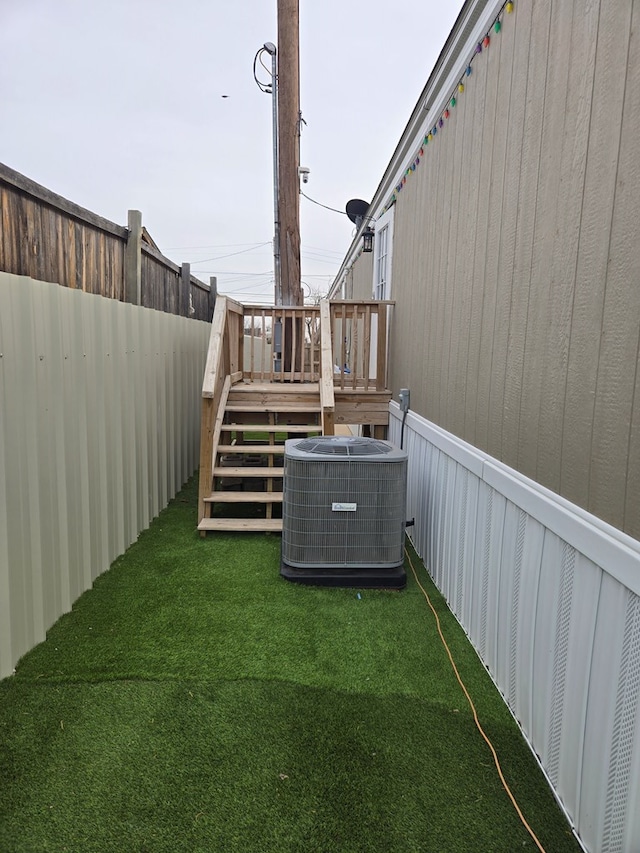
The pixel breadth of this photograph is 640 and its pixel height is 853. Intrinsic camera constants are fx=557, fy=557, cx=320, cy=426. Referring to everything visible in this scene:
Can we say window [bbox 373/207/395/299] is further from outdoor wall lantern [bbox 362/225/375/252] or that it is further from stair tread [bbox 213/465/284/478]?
stair tread [bbox 213/465/284/478]

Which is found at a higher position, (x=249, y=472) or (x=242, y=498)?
(x=249, y=472)

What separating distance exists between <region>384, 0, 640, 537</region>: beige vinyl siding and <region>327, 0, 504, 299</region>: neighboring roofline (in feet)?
0.49

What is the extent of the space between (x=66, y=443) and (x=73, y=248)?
1.25m

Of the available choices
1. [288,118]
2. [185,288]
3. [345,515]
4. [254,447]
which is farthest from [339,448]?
[288,118]

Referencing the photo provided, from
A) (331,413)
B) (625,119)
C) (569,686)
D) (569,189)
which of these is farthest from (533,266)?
(331,413)

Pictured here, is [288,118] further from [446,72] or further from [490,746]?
[490,746]

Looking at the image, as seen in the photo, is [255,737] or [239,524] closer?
[255,737]

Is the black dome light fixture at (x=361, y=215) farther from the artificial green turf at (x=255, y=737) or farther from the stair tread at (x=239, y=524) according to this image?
the artificial green turf at (x=255, y=737)

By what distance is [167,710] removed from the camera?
2.19 metres

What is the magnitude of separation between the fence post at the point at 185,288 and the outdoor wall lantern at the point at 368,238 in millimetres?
2392

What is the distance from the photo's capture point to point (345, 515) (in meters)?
3.42

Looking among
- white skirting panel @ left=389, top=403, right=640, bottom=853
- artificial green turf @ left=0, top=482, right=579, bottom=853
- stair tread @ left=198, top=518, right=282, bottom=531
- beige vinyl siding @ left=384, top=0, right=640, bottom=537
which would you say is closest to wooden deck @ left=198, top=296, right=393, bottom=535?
stair tread @ left=198, top=518, right=282, bottom=531

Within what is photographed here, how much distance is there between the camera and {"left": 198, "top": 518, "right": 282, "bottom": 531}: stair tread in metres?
4.26

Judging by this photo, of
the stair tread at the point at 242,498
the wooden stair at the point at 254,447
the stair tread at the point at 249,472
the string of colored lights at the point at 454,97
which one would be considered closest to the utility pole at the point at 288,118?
the string of colored lights at the point at 454,97
